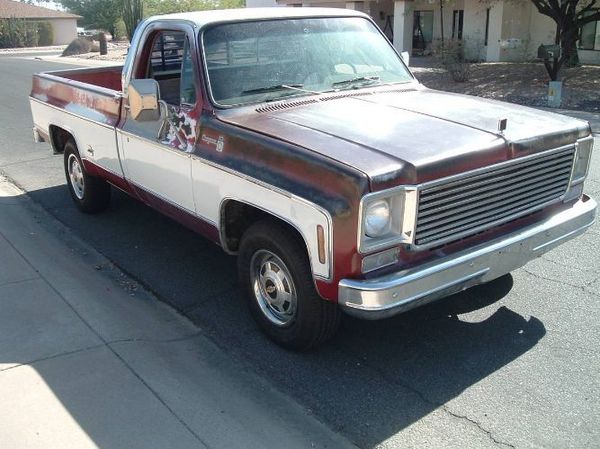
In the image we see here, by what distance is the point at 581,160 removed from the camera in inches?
168

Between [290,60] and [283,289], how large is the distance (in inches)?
68.5

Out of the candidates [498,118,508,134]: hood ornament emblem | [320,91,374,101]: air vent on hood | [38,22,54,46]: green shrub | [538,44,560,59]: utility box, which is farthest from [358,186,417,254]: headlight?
[38,22,54,46]: green shrub

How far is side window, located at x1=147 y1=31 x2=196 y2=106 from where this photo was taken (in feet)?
14.9

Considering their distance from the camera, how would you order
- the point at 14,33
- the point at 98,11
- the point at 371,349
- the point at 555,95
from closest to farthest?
the point at 371,349 → the point at 555,95 → the point at 14,33 → the point at 98,11

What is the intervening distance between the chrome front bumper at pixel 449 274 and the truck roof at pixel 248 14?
7.70 ft

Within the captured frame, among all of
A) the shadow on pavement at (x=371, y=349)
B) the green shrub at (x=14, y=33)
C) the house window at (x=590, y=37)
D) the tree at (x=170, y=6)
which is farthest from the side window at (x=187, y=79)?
the green shrub at (x=14, y=33)

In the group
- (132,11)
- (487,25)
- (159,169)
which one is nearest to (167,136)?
(159,169)

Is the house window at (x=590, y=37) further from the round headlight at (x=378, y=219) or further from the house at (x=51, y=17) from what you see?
the house at (x=51, y=17)

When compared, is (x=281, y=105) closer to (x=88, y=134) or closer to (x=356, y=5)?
(x=88, y=134)

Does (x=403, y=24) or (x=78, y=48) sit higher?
(x=403, y=24)

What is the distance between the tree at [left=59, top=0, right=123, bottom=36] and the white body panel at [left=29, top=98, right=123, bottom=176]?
205 ft

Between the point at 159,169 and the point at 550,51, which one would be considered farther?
the point at 550,51

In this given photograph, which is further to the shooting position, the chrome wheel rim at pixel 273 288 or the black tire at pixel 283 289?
the chrome wheel rim at pixel 273 288

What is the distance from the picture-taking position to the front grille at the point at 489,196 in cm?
341
